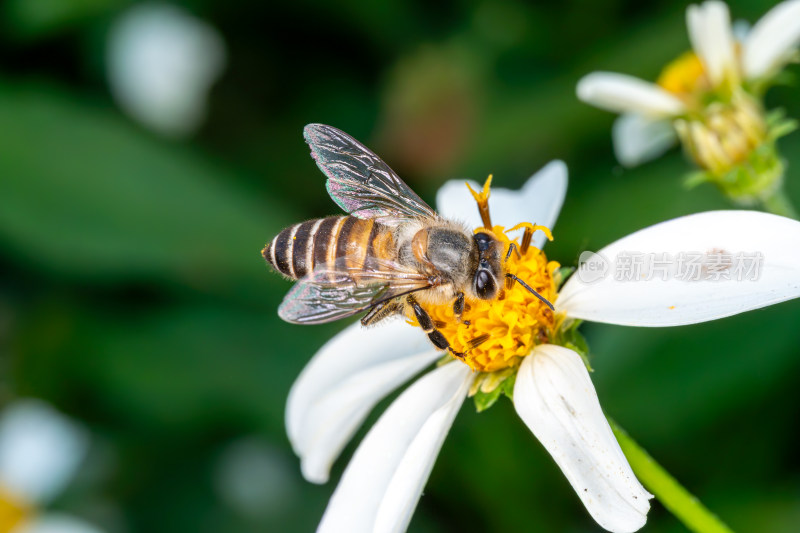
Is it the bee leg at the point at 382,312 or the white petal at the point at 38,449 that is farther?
the white petal at the point at 38,449

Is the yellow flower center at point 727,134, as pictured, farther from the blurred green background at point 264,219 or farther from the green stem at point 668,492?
the green stem at point 668,492

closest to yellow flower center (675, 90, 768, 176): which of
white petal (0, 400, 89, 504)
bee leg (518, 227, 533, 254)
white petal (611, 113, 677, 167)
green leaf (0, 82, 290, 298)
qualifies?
white petal (611, 113, 677, 167)

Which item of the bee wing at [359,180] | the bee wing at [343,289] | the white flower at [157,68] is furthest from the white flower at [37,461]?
the bee wing at [343,289]

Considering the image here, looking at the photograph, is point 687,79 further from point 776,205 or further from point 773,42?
point 776,205

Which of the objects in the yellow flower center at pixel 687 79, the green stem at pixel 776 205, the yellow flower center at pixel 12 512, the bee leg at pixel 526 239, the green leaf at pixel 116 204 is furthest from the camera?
the yellow flower center at pixel 12 512

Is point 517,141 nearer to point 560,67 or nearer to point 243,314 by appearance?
point 560,67

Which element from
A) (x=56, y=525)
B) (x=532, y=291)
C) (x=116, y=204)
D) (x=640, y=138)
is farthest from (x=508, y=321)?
(x=56, y=525)

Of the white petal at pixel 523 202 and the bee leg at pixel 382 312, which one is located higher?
the white petal at pixel 523 202

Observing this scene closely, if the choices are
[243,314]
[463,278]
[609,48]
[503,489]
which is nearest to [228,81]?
[243,314]
